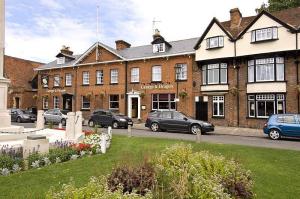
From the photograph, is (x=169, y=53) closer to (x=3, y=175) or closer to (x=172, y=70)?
(x=172, y=70)

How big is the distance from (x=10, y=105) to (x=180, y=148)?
41495 millimetres

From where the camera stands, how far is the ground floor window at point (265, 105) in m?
24.6

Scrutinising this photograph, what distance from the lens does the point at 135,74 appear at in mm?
33156

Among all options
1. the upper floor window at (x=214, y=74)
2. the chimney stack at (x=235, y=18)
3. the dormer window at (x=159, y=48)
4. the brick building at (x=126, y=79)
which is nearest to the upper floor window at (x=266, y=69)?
the upper floor window at (x=214, y=74)

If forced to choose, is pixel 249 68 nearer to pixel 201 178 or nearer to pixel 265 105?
pixel 265 105

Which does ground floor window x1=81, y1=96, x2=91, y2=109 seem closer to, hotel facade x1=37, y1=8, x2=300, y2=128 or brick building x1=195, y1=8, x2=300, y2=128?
hotel facade x1=37, y1=8, x2=300, y2=128

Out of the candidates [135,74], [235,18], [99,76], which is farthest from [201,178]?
[99,76]

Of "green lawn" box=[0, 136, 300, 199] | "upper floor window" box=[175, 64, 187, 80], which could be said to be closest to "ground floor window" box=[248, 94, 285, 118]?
"upper floor window" box=[175, 64, 187, 80]

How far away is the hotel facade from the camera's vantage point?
24.6 meters

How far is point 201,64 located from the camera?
28766 millimetres

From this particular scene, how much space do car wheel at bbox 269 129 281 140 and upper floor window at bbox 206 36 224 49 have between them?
10945 millimetres

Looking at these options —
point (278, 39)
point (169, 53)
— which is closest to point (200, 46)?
point (169, 53)

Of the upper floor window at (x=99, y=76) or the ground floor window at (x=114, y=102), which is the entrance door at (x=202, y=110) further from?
the upper floor window at (x=99, y=76)

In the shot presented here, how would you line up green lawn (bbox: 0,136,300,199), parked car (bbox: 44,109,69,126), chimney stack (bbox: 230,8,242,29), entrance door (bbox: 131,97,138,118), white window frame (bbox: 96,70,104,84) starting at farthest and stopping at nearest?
white window frame (bbox: 96,70,104,84) → entrance door (bbox: 131,97,138,118) → parked car (bbox: 44,109,69,126) → chimney stack (bbox: 230,8,242,29) → green lawn (bbox: 0,136,300,199)
